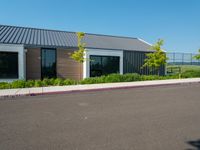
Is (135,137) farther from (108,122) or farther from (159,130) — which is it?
(108,122)

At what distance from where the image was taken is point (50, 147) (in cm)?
418

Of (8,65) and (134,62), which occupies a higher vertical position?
(134,62)

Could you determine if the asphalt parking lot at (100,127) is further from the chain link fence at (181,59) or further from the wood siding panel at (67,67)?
the chain link fence at (181,59)

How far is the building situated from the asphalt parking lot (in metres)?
9.86

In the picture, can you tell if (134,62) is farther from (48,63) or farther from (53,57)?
(48,63)

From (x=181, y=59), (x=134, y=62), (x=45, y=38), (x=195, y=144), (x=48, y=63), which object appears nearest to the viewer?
(x=195, y=144)

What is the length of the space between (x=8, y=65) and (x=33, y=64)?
7.16ft

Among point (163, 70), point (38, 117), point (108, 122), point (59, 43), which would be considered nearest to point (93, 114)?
point (108, 122)

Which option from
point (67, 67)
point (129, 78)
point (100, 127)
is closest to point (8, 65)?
point (67, 67)

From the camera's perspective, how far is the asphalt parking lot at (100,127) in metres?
4.32

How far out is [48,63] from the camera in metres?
19.0

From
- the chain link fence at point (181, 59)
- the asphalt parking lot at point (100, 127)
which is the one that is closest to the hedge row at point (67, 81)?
the asphalt parking lot at point (100, 127)

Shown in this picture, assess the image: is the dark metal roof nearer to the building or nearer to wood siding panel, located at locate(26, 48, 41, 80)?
the building

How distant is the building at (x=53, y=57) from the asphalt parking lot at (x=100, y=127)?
9.86 meters
